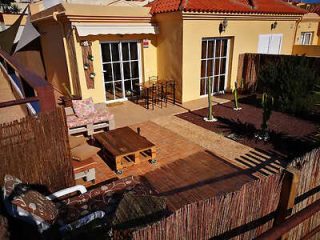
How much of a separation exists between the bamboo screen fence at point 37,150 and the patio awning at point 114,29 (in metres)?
7.41

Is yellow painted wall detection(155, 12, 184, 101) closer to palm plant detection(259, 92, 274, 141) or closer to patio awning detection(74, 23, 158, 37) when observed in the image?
patio awning detection(74, 23, 158, 37)

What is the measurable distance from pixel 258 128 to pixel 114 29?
742 cm

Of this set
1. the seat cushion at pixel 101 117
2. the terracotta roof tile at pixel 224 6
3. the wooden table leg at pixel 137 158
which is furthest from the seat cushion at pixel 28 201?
the terracotta roof tile at pixel 224 6

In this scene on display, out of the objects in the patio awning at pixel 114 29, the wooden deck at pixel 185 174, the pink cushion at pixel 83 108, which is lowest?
the wooden deck at pixel 185 174

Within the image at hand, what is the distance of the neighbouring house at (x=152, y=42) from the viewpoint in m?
11.3

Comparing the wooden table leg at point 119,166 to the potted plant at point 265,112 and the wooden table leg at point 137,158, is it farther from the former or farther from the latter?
the potted plant at point 265,112

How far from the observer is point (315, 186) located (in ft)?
11.2

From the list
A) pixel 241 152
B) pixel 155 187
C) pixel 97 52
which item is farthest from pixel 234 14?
pixel 155 187

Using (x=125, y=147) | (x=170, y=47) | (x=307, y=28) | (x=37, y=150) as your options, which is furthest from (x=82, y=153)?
(x=307, y=28)

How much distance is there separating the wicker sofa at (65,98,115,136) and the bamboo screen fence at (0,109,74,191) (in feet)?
13.4

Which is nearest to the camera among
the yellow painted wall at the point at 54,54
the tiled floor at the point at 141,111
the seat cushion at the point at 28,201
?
the seat cushion at the point at 28,201

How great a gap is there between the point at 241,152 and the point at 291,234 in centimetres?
431

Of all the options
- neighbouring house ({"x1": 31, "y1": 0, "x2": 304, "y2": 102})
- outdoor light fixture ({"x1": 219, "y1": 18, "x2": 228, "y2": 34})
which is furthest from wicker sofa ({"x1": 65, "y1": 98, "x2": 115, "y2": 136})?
outdoor light fixture ({"x1": 219, "y1": 18, "x2": 228, "y2": 34})

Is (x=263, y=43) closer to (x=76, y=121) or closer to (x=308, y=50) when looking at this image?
(x=308, y=50)
